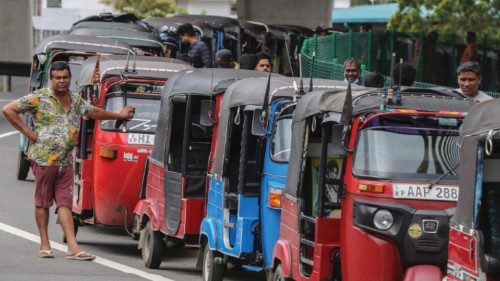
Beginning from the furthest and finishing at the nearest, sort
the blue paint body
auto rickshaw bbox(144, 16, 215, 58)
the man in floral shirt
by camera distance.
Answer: auto rickshaw bbox(144, 16, 215, 58) < the man in floral shirt < the blue paint body

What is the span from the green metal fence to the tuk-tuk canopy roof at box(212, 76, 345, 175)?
30.3 feet

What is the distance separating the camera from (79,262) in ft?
51.0

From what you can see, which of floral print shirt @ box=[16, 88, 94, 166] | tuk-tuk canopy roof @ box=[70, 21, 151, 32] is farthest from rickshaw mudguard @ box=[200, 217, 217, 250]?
tuk-tuk canopy roof @ box=[70, 21, 151, 32]

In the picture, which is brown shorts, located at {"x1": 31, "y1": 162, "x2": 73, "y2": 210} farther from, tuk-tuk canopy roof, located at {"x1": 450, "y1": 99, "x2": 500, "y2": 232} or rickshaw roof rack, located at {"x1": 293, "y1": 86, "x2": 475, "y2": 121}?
tuk-tuk canopy roof, located at {"x1": 450, "y1": 99, "x2": 500, "y2": 232}

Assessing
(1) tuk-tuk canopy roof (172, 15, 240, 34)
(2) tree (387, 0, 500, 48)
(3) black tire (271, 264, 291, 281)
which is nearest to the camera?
(3) black tire (271, 264, 291, 281)

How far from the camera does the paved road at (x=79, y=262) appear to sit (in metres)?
14.8

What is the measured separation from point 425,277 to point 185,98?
574 centimetres

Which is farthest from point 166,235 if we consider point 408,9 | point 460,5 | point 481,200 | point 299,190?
point 408,9

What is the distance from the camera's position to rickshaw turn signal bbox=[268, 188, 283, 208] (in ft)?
43.5

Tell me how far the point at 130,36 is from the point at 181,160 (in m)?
13.3

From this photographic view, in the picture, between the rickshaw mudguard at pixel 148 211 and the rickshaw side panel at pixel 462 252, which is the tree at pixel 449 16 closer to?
the rickshaw mudguard at pixel 148 211

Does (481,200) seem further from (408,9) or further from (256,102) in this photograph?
(408,9)

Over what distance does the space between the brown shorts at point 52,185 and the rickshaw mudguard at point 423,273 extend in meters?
5.23

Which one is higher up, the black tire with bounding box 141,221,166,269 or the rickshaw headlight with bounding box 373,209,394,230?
the rickshaw headlight with bounding box 373,209,394,230
